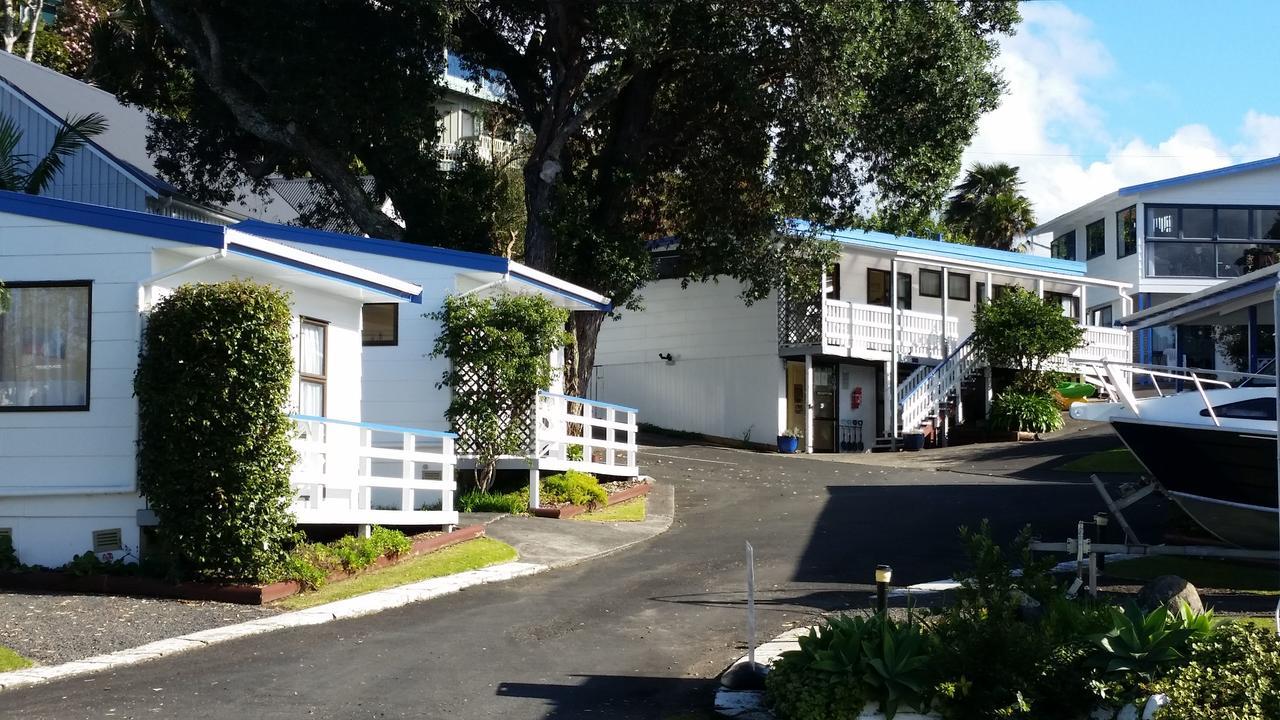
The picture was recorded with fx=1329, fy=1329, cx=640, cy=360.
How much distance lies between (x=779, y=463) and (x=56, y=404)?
16.7m

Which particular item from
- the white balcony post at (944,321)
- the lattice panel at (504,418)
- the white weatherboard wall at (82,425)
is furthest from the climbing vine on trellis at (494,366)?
the white balcony post at (944,321)

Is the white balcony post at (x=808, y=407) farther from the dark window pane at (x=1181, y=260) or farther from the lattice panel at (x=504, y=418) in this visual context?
the dark window pane at (x=1181, y=260)

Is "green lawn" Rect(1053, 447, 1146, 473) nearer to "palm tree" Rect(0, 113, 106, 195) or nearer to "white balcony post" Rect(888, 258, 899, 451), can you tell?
"white balcony post" Rect(888, 258, 899, 451)

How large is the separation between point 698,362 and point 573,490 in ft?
45.1

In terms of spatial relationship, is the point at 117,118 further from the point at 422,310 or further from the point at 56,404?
the point at 56,404

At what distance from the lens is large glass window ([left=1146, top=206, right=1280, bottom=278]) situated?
130 feet

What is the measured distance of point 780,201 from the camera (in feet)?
87.7

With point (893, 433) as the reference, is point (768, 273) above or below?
above

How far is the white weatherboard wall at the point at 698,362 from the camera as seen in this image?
32375mm

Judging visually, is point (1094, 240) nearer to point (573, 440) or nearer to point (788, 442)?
point (788, 442)

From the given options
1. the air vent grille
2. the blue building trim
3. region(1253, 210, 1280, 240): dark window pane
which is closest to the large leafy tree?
the blue building trim

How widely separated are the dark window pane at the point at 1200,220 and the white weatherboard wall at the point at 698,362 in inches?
615

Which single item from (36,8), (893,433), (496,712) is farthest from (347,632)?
(36,8)

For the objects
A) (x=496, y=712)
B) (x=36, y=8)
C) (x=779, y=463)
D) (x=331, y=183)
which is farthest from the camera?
(x=36, y=8)
